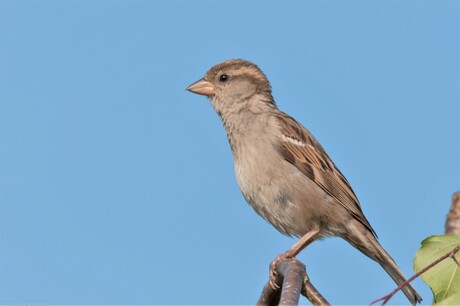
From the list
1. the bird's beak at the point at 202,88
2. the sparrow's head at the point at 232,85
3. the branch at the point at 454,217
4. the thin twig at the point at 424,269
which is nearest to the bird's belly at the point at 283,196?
the sparrow's head at the point at 232,85

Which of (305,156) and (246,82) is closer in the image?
(305,156)

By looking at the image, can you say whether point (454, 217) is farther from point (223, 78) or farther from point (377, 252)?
point (223, 78)

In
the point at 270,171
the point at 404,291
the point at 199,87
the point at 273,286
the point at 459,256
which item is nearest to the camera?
the point at 459,256

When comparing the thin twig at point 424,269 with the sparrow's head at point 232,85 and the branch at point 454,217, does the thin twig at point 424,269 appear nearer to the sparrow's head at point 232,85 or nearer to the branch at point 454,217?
the branch at point 454,217

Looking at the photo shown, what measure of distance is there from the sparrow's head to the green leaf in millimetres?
3521

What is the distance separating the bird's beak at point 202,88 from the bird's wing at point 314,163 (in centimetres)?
67

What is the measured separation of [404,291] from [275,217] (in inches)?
43.1

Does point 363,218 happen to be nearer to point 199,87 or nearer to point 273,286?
point 199,87

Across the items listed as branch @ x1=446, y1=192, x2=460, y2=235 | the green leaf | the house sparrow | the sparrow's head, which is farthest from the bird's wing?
the green leaf

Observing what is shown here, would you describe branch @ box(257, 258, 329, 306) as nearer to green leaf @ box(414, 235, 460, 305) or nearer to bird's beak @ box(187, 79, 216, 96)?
green leaf @ box(414, 235, 460, 305)

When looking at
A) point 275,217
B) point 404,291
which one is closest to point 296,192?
point 275,217

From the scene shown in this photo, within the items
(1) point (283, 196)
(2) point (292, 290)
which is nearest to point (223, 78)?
(1) point (283, 196)

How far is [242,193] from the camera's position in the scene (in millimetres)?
5621

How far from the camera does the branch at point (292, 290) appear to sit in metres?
2.39
